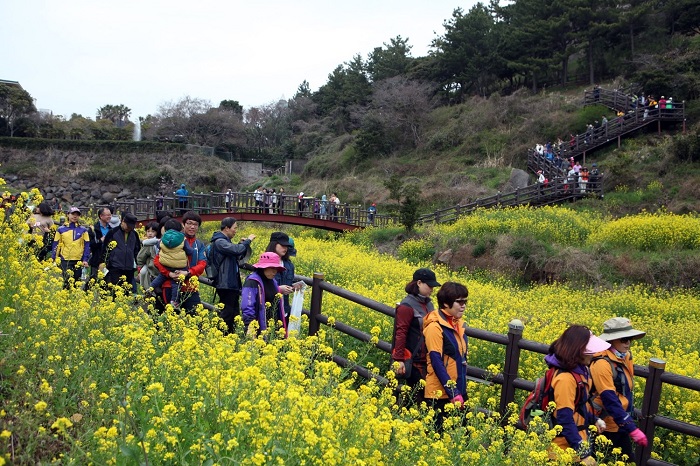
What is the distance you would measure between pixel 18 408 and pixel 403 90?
43474 millimetres

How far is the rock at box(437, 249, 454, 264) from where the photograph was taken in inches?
800

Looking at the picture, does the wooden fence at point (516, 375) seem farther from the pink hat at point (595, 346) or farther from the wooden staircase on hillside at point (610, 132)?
the wooden staircase on hillside at point (610, 132)

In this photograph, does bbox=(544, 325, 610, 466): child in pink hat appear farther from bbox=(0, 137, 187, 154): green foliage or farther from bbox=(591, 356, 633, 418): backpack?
bbox=(0, 137, 187, 154): green foliage

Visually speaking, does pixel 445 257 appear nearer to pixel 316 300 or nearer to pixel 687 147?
pixel 687 147

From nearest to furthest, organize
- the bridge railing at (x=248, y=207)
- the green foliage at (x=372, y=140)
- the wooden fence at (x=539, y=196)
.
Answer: the bridge railing at (x=248, y=207)
the wooden fence at (x=539, y=196)
the green foliage at (x=372, y=140)

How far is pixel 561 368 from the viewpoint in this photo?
4277 mm

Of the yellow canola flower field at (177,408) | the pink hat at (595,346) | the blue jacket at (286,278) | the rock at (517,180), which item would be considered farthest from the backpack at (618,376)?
the rock at (517,180)

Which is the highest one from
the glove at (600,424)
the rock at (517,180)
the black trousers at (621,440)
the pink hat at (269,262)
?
the rock at (517,180)

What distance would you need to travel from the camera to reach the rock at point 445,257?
66.6 ft

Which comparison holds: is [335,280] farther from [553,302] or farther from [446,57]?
[446,57]

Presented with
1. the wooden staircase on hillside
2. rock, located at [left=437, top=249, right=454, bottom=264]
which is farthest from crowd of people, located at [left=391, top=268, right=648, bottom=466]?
the wooden staircase on hillside

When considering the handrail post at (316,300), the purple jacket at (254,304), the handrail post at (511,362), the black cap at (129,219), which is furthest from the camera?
the black cap at (129,219)

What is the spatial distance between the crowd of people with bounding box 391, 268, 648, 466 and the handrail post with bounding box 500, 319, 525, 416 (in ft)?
2.83

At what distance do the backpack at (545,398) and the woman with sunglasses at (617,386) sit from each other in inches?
12.3
